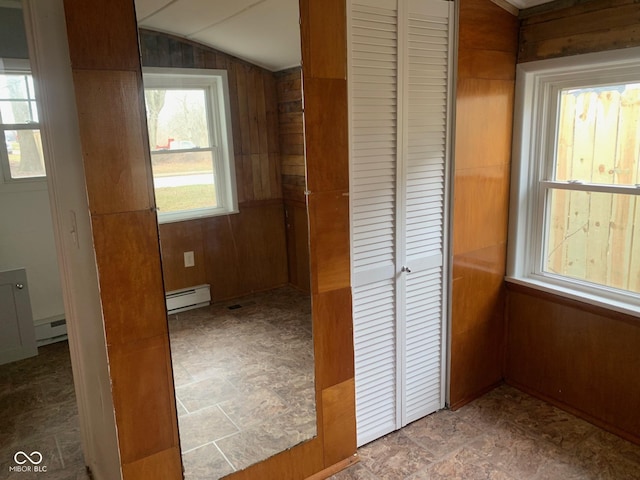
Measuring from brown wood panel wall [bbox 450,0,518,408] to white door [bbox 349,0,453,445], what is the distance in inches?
4.0

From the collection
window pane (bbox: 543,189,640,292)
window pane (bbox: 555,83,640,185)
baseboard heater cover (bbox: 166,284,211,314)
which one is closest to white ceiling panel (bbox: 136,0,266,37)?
baseboard heater cover (bbox: 166,284,211,314)

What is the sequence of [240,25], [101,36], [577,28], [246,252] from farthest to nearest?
→ [577,28], [246,252], [240,25], [101,36]

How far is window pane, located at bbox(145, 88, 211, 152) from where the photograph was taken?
62.4 inches

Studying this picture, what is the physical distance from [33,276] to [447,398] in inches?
119

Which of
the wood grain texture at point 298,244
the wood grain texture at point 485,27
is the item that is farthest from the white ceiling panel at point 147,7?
the wood grain texture at point 485,27

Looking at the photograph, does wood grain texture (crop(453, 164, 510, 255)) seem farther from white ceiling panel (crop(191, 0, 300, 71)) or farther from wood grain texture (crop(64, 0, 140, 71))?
wood grain texture (crop(64, 0, 140, 71))

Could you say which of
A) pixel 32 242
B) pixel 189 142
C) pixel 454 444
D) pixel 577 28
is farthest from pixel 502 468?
pixel 32 242

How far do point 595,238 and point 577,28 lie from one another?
3.43ft

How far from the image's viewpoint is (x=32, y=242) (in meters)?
3.54

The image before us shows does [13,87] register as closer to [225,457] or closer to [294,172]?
[294,172]

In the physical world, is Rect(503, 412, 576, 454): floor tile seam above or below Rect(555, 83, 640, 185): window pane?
below

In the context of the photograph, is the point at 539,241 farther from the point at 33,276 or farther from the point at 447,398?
the point at 33,276

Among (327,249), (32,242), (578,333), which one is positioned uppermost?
(327,249)

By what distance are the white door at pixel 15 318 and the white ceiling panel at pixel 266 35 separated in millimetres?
2425
